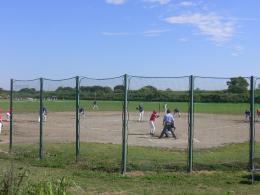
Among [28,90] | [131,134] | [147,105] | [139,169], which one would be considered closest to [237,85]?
[139,169]

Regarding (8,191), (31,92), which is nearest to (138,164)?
(31,92)

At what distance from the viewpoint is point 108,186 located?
1294cm

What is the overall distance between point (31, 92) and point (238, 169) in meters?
9.55

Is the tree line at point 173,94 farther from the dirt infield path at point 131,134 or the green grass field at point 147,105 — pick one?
the green grass field at point 147,105

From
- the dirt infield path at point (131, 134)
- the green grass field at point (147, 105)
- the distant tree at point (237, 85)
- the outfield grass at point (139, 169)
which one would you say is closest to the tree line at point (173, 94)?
the distant tree at point (237, 85)

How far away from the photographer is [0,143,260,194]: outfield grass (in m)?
12.6

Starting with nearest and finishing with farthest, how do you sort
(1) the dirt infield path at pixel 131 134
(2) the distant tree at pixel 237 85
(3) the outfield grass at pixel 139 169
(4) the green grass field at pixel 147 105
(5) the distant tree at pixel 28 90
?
(3) the outfield grass at pixel 139 169
(2) the distant tree at pixel 237 85
(5) the distant tree at pixel 28 90
(1) the dirt infield path at pixel 131 134
(4) the green grass field at pixel 147 105

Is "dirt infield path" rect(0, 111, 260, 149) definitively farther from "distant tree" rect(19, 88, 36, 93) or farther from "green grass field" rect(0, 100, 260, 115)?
"distant tree" rect(19, 88, 36, 93)

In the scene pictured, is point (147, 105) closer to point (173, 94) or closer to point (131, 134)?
point (131, 134)

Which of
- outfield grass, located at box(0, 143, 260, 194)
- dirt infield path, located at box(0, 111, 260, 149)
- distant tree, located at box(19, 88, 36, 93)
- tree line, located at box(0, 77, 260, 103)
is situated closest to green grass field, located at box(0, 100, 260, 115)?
dirt infield path, located at box(0, 111, 260, 149)

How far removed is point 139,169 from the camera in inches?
611

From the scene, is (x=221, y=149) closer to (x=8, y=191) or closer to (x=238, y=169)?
(x=238, y=169)

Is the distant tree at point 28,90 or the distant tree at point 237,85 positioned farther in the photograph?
the distant tree at point 28,90

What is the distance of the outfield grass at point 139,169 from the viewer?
12.6m
